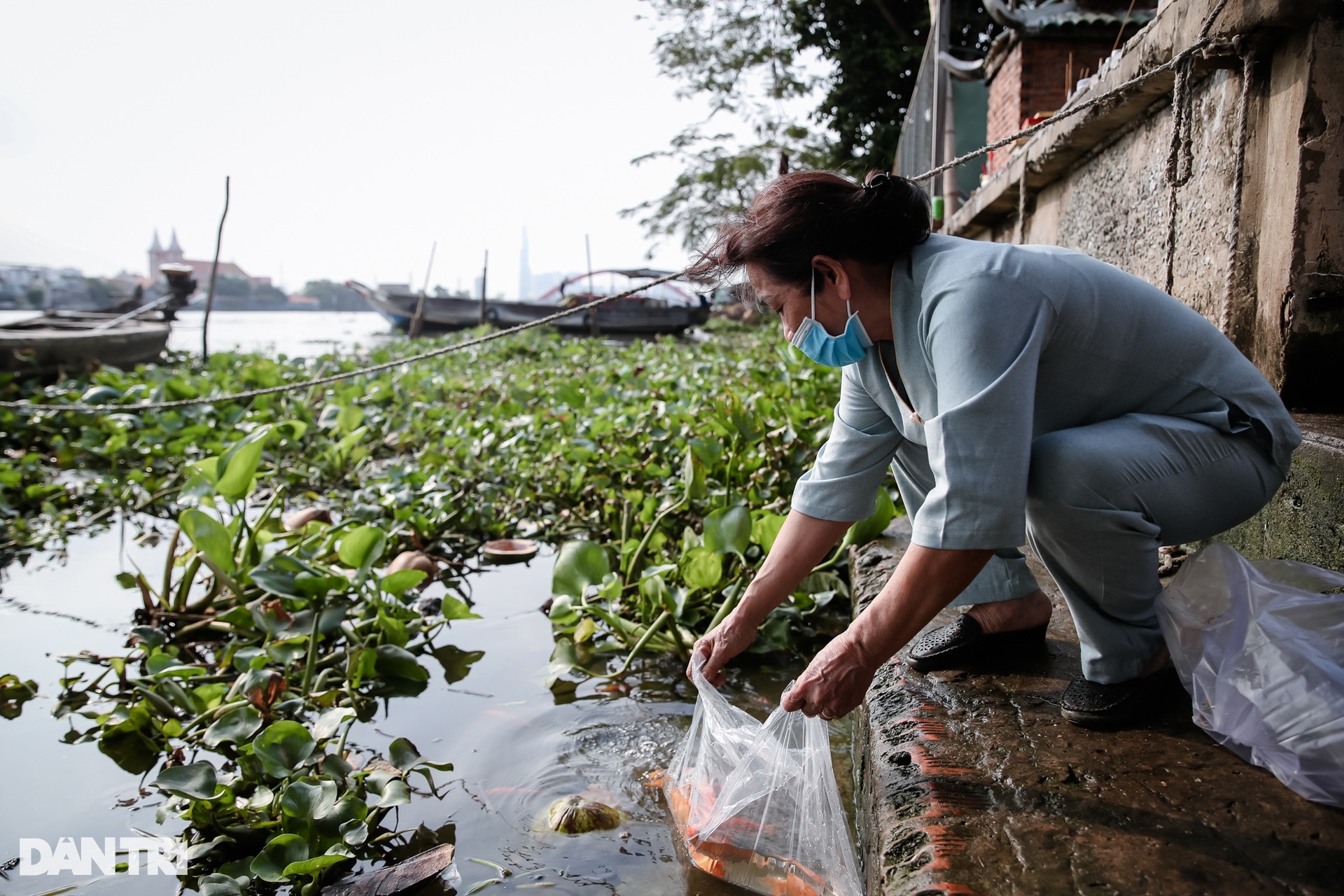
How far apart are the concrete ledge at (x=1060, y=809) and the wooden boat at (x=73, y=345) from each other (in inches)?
266

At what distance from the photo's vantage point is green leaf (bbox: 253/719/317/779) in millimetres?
1454

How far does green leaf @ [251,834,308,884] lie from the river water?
0.80 feet

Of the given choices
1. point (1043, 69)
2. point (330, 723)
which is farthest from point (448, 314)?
point (330, 723)

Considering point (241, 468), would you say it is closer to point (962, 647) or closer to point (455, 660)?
point (455, 660)

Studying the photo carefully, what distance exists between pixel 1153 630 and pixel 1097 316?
464 mm

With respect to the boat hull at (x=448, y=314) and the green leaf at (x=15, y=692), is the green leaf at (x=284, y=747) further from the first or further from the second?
the boat hull at (x=448, y=314)

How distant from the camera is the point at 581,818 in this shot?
4.72 ft

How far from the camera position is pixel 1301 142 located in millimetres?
1500

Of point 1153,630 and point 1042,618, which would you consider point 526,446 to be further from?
point 1153,630

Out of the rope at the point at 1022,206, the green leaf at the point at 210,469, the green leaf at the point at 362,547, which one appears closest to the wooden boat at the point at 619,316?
the rope at the point at 1022,206

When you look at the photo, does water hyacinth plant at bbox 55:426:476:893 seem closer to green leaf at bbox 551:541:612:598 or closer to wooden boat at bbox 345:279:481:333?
green leaf at bbox 551:541:612:598

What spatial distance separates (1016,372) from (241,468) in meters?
2.03

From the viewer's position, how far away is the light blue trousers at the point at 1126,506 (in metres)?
1.13

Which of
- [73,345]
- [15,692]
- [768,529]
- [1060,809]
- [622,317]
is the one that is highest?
[622,317]
